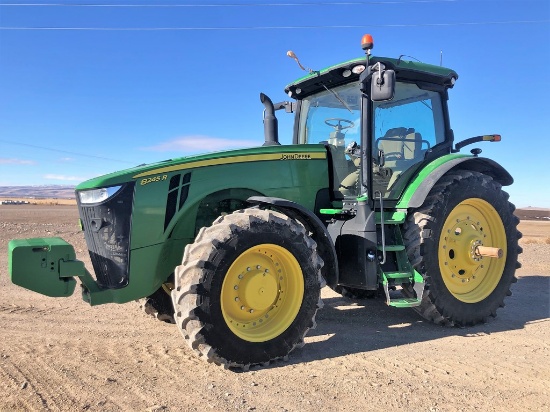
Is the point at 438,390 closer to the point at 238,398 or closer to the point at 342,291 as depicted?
the point at 238,398

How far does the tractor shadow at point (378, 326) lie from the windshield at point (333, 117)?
6.94 ft

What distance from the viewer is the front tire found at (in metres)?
3.76

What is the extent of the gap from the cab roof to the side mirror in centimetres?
54

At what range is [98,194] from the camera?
4.11 metres

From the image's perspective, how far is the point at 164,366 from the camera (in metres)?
3.93

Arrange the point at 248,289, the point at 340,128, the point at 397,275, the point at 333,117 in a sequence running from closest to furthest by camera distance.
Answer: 1. the point at 248,289
2. the point at 397,275
3. the point at 340,128
4. the point at 333,117

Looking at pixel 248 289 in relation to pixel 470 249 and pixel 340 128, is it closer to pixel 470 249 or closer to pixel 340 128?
pixel 340 128

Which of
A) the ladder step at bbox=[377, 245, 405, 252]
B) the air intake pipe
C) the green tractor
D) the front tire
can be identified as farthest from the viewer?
the air intake pipe

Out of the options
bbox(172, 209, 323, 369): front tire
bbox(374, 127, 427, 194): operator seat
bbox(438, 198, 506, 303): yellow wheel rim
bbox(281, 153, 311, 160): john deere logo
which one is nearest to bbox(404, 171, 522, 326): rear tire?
bbox(438, 198, 506, 303): yellow wheel rim

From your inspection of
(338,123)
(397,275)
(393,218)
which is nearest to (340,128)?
(338,123)

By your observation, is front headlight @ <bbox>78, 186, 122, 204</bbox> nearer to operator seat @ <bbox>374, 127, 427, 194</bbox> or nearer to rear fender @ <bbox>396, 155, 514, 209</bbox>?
operator seat @ <bbox>374, 127, 427, 194</bbox>

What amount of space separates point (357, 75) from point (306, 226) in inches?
71.7

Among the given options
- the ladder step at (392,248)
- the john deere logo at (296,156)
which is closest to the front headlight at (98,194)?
the john deere logo at (296,156)

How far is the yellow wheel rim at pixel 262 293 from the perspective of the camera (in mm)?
4051
